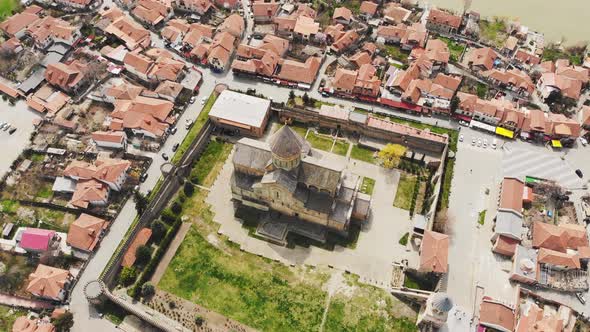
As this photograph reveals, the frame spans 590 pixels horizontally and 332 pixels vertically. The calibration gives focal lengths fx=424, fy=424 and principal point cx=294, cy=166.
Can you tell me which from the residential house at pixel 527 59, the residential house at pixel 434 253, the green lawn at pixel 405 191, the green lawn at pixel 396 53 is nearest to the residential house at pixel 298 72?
the green lawn at pixel 396 53

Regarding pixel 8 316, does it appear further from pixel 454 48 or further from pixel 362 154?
pixel 454 48

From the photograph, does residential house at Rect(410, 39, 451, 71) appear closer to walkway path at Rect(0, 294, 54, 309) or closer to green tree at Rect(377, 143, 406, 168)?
green tree at Rect(377, 143, 406, 168)

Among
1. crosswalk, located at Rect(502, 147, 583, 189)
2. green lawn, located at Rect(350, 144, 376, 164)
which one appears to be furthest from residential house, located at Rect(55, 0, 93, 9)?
crosswalk, located at Rect(502, 147, 583, 189)

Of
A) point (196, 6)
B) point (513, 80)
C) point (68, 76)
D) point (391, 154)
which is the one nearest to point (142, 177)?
point (68, 76)

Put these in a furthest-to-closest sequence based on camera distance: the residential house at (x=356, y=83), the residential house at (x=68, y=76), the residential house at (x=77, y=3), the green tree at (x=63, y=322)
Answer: the residential house at (x=77, y=3) → the residential house at (x=68, y=76) → the residential house at (x=356, y=83) → the green tree at (x=63, y=322)

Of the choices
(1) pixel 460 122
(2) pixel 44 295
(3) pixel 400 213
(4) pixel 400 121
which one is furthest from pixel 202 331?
(1) pixel 460 122

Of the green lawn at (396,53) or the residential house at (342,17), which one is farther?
the residential house at (342,17)

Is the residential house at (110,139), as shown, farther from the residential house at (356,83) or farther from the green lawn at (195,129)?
the residential house at (356,83)
